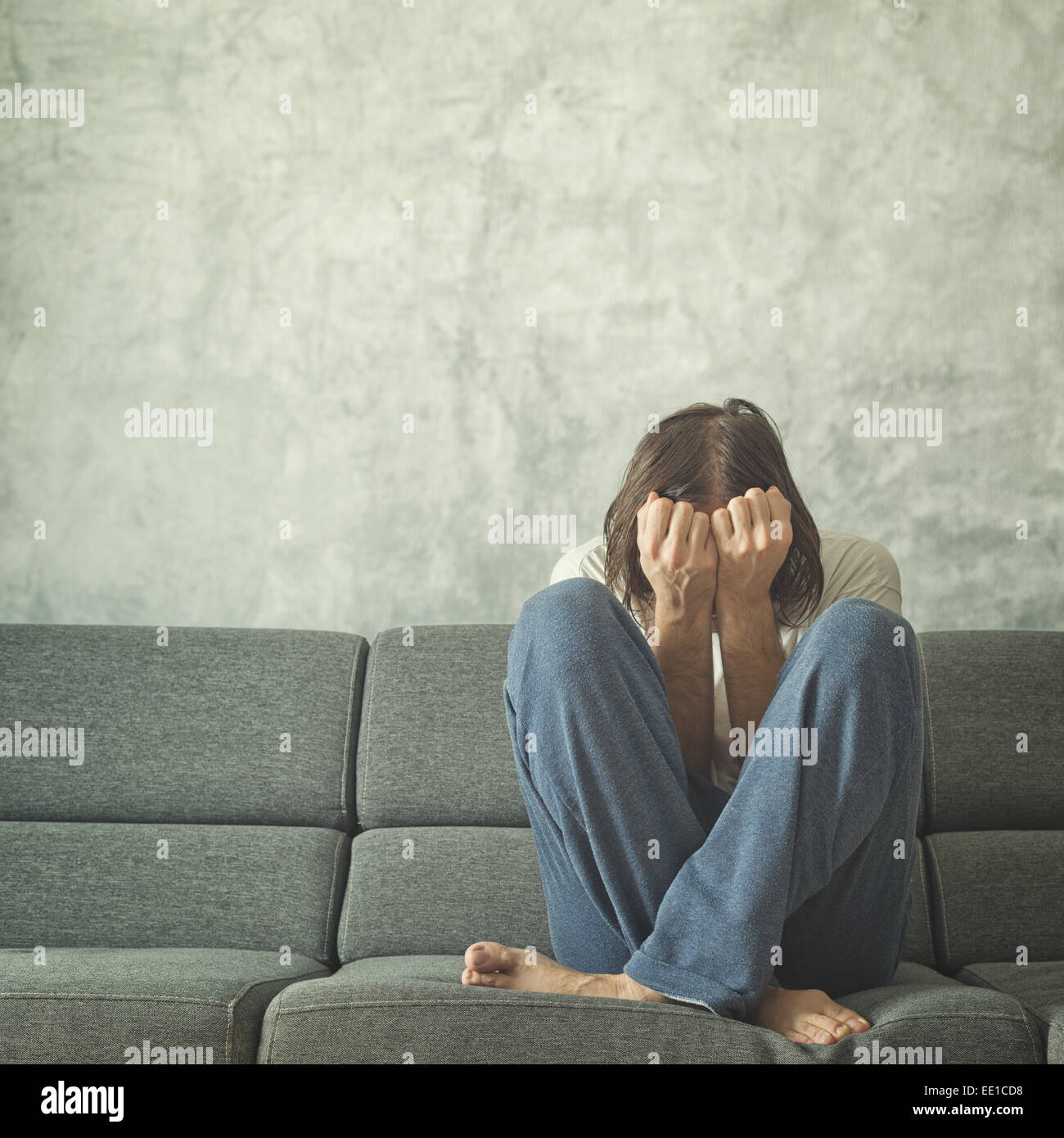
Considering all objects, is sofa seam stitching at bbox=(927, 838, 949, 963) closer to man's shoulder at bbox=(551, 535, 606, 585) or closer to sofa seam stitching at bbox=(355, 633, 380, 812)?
man's shoulder at bbox=(551, 535, 606, 585)

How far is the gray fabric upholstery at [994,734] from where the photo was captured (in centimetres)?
164

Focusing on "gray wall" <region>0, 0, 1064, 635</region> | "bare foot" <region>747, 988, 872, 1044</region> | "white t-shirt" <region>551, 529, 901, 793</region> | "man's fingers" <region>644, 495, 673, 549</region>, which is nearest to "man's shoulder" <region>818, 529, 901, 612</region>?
"white t-shirt" <region>551, 529, 901, 793</region>

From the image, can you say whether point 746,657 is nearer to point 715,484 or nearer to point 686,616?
point 686,616

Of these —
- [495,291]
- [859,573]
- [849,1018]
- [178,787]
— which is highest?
[495,291]

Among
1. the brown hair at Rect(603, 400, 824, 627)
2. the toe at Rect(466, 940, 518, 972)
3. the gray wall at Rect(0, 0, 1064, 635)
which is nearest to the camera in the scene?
the toe at Rect(466, 940, 518, 972)

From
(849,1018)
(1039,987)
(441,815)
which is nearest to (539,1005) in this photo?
(849,1018)

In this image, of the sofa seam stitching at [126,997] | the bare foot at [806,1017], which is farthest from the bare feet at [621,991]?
the sofa seam stitching at [126,997]

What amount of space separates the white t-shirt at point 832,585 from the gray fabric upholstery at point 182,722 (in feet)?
1.70

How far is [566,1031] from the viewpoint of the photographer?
3.03ft

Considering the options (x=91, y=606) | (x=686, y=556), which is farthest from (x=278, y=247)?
(x=686, y=556)

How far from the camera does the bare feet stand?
948 millimetres

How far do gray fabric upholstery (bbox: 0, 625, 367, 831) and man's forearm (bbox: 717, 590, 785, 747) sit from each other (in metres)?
0.70

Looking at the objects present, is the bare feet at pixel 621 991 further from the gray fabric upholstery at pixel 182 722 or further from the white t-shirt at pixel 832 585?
the gray fabric upholstery at pixel 182 722

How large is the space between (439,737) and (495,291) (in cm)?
94
